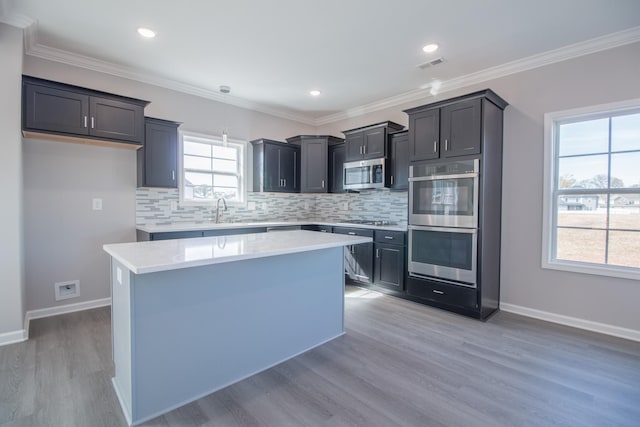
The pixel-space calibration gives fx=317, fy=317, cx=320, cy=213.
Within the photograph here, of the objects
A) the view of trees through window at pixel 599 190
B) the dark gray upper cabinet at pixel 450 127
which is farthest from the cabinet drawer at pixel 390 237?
the view of trees through window at pixel 599 190

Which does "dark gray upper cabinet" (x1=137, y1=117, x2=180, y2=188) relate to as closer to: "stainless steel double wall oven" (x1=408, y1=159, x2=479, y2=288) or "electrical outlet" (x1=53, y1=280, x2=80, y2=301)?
"electrical outlet" (x1=53, y1=280, x2=80, y2=301)

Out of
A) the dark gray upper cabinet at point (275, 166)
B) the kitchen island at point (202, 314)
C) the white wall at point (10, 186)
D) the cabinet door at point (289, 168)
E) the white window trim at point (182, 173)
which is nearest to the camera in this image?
the kitchen island at point (202, 314)

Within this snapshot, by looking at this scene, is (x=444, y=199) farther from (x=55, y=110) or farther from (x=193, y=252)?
(x=55, y=110)

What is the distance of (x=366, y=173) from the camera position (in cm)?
453

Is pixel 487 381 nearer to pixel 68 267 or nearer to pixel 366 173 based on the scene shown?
pixel 366 173

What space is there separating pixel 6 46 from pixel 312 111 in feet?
12.1

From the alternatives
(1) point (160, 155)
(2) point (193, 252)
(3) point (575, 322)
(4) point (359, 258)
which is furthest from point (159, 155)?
(3) point (575, 322)

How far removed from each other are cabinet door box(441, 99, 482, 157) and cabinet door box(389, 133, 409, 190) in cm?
72

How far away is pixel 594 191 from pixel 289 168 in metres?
3.79

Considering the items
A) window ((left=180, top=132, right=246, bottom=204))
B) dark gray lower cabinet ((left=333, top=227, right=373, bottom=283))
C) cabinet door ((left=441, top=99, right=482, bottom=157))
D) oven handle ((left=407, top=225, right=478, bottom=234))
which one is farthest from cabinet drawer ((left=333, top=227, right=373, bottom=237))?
window ((left=180, top=132, right=246, bottom=204))

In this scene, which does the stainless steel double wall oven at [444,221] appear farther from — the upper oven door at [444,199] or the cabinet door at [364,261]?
the cabinet door at [364,261]

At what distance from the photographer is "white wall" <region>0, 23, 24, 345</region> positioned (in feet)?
8.60

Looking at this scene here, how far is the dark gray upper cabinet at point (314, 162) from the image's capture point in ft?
16.8

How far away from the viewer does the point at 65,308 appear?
340 cm
